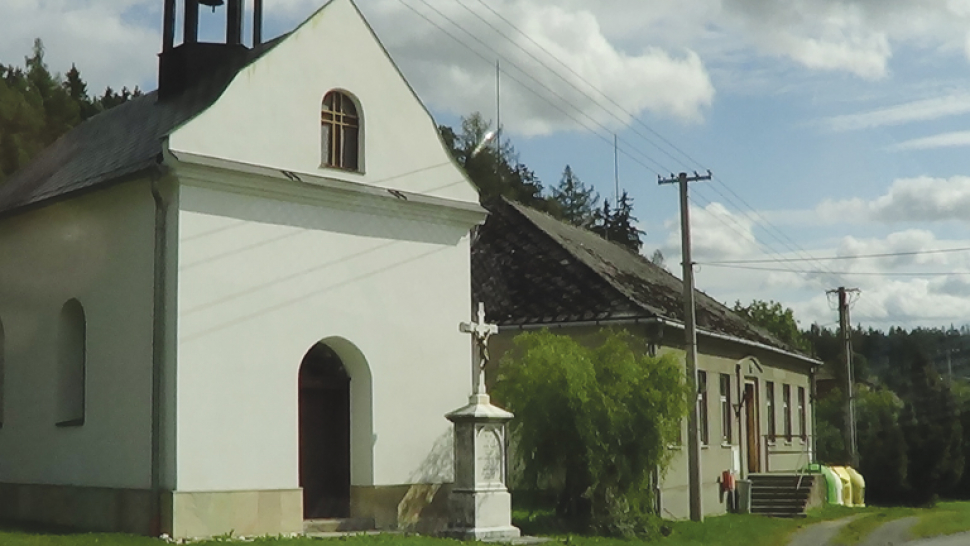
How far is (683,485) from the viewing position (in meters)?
27.3

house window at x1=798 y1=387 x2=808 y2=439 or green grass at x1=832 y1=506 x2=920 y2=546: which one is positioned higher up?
house window at x1=798 y1=387 x2=808 y2=439

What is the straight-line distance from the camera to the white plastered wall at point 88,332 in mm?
17484

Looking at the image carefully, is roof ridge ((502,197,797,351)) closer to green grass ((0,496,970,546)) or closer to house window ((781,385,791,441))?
house window ((781,385,791,441))

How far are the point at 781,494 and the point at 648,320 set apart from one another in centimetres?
891

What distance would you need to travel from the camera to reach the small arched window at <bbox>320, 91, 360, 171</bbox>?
763 inches

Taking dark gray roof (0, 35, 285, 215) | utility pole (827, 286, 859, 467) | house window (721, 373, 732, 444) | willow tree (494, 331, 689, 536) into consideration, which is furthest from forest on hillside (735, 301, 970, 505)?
dark gray roof (0, 35, 285, 215)

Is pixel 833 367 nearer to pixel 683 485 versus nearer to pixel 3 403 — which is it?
pixel 683 485

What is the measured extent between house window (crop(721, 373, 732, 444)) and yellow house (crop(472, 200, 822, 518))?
0.09 ft

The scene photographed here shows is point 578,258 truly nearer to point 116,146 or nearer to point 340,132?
point 340,132

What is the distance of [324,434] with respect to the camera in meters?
19.8

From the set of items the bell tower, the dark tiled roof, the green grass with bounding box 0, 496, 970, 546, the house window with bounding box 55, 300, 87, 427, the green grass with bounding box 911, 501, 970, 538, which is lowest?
the green grass with bounding box 911, 501, 970, 538

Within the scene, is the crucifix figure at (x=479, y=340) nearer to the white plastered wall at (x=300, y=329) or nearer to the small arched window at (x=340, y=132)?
the white plastered wall at (x=300, y=329)

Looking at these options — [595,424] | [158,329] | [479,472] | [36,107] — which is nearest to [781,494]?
[595,424]

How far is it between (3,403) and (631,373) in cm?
1118
